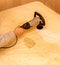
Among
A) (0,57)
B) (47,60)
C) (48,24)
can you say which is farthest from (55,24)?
(0,57)

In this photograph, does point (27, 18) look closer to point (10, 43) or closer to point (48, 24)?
point (48, 24)

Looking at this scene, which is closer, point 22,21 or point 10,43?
point 10,43

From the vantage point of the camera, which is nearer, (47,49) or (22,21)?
(47,49)

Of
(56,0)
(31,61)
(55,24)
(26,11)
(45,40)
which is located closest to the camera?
(31,61)

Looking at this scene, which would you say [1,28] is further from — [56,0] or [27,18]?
[56,0]

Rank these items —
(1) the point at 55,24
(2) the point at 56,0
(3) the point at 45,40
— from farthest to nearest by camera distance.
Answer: (2) the point at 56,0, (1) the point at 55,24, (3) the point at 45,40

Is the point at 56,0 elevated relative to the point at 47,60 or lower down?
elevated

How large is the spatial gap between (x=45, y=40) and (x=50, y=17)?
0.24m

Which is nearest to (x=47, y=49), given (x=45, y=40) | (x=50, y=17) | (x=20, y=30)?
(x=45, y=40)

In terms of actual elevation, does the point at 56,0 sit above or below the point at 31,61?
above

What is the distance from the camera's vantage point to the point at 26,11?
1.05 metres

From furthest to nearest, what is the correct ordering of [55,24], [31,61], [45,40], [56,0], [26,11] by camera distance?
[56,0] → [26,11] → [55,24] → [45,40] → [31,61]

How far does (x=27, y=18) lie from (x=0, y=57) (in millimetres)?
370

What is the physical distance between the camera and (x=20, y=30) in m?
0.82
